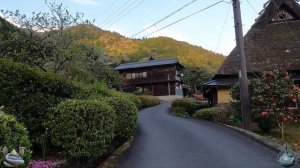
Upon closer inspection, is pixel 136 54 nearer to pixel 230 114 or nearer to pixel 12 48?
pixel 230 114

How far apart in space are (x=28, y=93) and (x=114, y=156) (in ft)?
10.3

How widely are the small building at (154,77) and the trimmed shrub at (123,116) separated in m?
51.6

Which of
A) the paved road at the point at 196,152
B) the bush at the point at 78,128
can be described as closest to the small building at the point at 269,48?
the paved road at the point at 196,152

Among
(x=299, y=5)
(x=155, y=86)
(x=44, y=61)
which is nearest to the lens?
(x=44, y=61)

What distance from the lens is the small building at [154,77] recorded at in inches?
2606

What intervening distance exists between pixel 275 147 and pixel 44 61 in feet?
31.5

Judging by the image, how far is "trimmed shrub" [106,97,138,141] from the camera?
12.7 meters

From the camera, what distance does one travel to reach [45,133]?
9.37 meters

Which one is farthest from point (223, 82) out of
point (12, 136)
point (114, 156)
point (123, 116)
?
point (12, 136)

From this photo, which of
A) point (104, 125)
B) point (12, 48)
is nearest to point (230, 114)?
point (12, 48)

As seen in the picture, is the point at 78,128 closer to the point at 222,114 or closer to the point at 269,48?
the point at 222,114

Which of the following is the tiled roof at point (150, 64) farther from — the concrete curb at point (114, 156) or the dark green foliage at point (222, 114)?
the concrete curb at point (114, 156)

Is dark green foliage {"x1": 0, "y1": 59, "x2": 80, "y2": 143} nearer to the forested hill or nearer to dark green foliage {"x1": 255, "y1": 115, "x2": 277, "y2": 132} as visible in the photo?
dark green foliage {"x1": 255, "y1": 115, "x2": 277, "y2": 132}

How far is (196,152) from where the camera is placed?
469 inches
